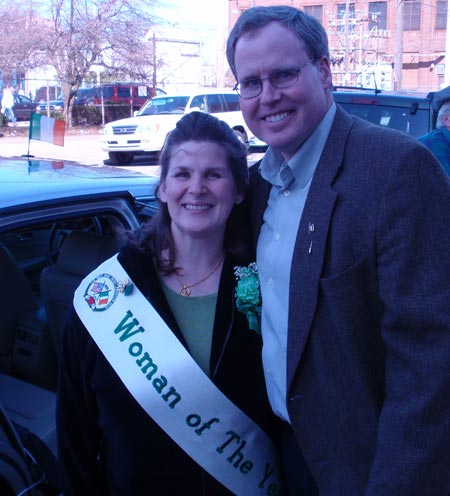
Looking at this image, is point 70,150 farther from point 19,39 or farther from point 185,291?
point 185,291

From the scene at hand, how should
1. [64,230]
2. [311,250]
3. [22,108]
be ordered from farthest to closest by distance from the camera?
[22,108], [64,230], [311,250]

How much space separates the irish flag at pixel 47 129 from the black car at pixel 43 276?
26cm

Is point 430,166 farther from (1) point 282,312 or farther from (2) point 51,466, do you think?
Answer: (2) point 51,466

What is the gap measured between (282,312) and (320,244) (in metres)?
0.24

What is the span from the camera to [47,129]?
13.6 ft

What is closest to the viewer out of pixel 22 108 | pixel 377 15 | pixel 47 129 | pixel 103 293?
pixel 103 293

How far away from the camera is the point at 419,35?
4997 centimetres

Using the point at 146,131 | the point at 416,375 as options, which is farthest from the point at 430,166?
the point at 146,131

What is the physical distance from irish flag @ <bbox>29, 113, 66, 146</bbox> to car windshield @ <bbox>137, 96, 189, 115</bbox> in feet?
42.5

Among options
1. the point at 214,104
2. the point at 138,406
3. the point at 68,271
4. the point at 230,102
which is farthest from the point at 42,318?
the point at 230,102

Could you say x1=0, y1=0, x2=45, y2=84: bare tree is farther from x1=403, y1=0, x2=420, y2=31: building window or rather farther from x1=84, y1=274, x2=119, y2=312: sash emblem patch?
x1=403, y1=0, x2=420, y2=31: building window

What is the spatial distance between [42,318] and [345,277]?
2.37m

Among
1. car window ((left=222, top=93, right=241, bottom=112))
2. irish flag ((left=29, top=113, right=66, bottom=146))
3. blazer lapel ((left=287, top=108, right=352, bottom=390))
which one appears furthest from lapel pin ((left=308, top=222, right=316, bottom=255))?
car window ((left=222, top=93, right=241, bottom=112))

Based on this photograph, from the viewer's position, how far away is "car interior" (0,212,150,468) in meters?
3.09
